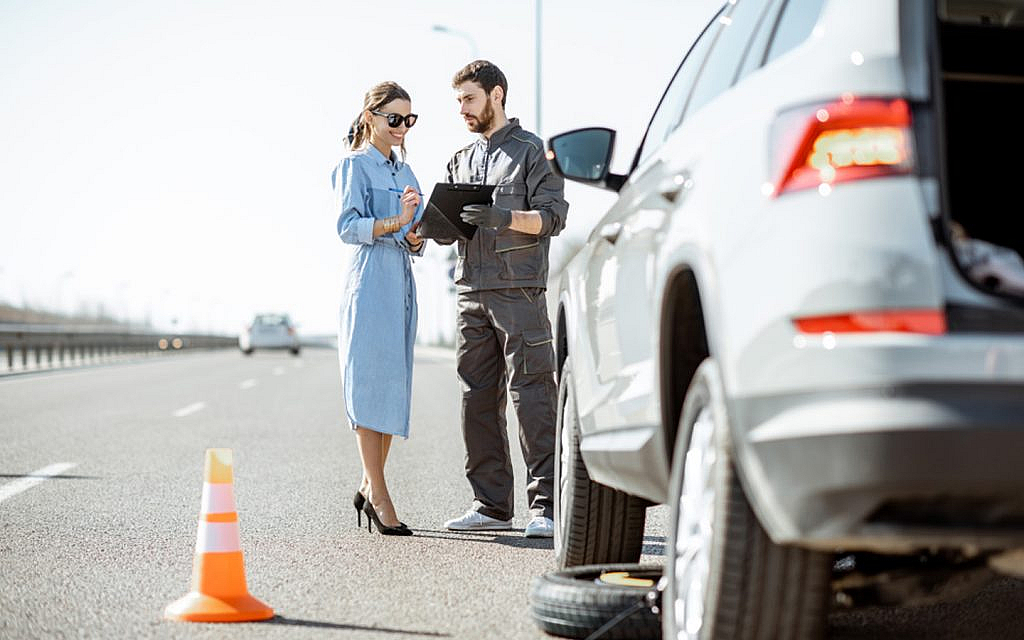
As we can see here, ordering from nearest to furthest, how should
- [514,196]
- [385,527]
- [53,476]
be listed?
1. [385,527]
2. [514,196]
3. [53,476]

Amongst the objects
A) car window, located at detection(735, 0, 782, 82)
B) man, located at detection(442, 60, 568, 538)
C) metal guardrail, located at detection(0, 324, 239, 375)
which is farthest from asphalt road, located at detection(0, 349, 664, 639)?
metal guardrail, located at detection(0, 324, 239, 375)

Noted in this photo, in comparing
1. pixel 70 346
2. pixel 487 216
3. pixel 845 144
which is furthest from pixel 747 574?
pixel 70 346

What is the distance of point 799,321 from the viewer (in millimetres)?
2621

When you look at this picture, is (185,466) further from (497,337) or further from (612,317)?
(612,317)

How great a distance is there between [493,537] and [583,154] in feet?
8.35

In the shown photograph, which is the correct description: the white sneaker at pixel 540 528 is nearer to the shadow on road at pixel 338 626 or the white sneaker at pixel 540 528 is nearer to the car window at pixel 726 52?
the shadow on road at pixel 338 626

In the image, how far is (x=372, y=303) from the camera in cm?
695

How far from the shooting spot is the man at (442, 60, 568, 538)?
22.4 feet

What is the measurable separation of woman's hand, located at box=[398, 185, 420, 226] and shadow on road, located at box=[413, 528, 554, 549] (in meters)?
1.51

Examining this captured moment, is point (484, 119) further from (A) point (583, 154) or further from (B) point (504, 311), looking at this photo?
(A) point (583, 154)

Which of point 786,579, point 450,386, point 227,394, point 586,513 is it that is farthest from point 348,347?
point 450,386

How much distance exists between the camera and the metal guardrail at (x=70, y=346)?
1214 inches

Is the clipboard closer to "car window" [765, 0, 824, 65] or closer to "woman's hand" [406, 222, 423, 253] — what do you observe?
"woman's hand" [406, 222, 423, 253]

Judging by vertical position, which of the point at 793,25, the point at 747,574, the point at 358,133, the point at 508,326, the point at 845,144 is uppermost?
the point at 358,133
